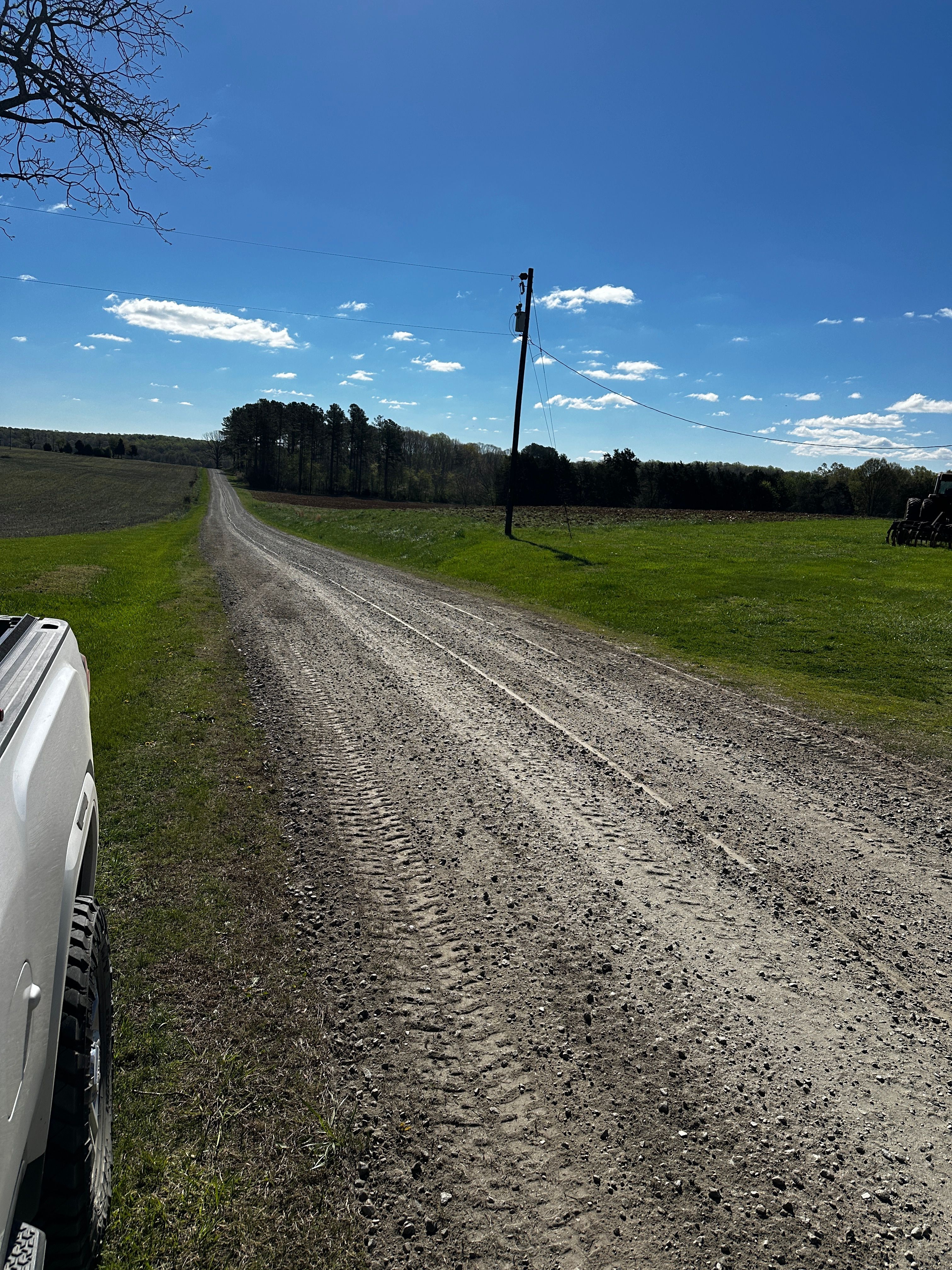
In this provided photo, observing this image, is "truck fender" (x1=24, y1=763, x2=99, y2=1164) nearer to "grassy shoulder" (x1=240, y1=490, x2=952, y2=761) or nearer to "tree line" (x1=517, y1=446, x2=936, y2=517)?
"grassy shoulder" (x1=240, y1=490, x2=952, y2=761)

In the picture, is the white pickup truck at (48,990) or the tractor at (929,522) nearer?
the white pickup truck at (48,990)

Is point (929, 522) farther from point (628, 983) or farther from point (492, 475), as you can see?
point (492, 475)

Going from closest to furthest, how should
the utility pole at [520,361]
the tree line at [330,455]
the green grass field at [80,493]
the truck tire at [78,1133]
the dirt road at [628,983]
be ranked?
the truck tire at [78,1133]
the dirt road at [628,983]
the utility pole at [520,361]
the green grass field at [80,493]
the tree line at [330,455]

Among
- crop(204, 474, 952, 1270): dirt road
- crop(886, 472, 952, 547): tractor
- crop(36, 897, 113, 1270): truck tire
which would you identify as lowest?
crop(204, 474, 952, 1270): dirt road

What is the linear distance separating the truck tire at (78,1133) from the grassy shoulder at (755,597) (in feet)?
27.0

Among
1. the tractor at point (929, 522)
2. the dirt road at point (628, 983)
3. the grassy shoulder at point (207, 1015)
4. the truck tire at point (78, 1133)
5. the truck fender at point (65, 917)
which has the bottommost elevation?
the grassy shoulder at point (207, 1015)

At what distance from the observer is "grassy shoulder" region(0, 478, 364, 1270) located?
8.38ft

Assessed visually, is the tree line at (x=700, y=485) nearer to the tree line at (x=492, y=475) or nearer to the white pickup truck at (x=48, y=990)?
the tree line at (x=492, y=475)

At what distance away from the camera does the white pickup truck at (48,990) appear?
159cm

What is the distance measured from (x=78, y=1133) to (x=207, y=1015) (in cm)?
157

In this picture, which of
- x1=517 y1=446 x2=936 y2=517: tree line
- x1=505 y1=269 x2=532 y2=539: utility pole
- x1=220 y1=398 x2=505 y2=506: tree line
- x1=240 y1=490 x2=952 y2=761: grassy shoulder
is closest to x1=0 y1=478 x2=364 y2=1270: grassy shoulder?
x1=240 y1=490 x2=952 y2=761: grassy shoulder

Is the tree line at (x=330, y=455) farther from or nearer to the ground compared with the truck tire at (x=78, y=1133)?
farther from the ground

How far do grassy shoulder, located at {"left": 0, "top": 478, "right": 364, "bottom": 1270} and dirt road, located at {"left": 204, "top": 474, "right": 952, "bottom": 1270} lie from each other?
0.62 feet

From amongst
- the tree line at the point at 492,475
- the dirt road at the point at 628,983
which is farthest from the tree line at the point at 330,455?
the dirt road at the point at 628,983
